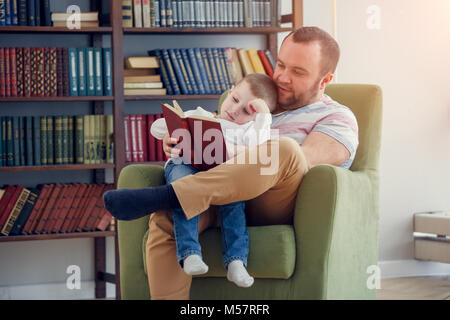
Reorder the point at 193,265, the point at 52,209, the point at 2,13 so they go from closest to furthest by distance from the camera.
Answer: the point at 193,265
the point at 2,13
the point at 52,209

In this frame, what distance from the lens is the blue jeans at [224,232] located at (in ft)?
5.48

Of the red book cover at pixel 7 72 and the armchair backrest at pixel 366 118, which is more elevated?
the red book cover at pixel 7 72

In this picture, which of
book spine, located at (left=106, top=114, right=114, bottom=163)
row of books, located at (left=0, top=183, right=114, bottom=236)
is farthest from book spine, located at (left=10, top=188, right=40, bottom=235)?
book spine, located at (left=106, top=114, right=114, bottom=163)

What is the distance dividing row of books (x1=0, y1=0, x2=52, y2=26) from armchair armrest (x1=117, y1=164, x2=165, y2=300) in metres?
1.25

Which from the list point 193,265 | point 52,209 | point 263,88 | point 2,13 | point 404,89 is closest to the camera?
point 193,265

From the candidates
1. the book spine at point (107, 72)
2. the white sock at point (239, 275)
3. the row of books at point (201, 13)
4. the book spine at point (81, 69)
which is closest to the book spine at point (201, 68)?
the row of books at point (201, 13)

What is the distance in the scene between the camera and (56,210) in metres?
2.90

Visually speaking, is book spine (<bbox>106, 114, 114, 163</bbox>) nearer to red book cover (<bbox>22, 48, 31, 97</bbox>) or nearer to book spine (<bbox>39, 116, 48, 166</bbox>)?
book spine (<bbox>39, 116, 48, 166</bbox>)

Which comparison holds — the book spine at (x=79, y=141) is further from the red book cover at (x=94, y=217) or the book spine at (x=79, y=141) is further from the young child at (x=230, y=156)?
the young child at (x=230, y=156)

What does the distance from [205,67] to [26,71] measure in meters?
0.85

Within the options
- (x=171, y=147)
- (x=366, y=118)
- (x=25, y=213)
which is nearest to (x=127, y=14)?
(x=25, y=213)

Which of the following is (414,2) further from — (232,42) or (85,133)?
(85,133)

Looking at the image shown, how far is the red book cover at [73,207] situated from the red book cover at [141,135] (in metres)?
0.31

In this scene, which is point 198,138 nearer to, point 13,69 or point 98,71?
point 98,71
